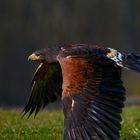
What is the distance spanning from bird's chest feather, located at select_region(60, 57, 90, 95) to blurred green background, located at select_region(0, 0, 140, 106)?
1243 centimetres

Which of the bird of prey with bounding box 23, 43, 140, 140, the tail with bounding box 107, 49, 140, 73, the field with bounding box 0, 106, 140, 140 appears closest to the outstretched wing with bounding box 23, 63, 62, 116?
the field with bounding box 0, 106, 140, 140

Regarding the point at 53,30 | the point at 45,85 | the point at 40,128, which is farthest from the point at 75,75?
the point at 53,30

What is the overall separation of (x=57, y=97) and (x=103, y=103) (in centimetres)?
→ 188

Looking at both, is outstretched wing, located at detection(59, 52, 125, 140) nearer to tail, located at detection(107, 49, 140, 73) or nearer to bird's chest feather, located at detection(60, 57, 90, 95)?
bird's chest feather, located at detection(60, 57, 90, 95)

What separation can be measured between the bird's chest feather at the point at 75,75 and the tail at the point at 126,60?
436 millimetres

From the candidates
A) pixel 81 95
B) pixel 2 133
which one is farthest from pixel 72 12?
pixel 81 95

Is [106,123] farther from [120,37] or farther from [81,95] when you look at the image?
[120,37]

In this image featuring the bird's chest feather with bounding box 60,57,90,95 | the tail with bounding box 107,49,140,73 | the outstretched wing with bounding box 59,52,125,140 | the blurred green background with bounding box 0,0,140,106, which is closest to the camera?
the outstretched wing with bounding box 59,52,125,140

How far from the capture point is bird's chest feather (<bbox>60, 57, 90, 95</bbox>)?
799 cm

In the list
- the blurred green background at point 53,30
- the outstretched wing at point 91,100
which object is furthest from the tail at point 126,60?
the blurred green background at point 53,30

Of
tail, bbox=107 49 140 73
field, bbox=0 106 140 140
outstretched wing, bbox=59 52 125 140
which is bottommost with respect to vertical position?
field, bbox=0 106 140 140

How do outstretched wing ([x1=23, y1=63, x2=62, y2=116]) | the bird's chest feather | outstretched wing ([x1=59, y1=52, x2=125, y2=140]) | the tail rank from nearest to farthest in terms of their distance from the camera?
outstretched wing ([x1=59, y1=52, x2=125, y2=140]) < the bird's chest feather < the tail < outstretched wing ([x1=23, y1=63, x2=62, y2=116])

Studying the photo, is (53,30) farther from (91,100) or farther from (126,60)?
(91,100)

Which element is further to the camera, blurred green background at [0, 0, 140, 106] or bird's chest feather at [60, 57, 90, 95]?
blurred green background at [0, 0, 140, 106]
